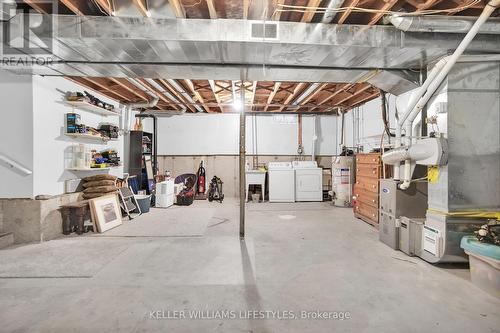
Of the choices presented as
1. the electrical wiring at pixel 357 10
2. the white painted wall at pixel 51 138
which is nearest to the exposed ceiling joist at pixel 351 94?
the electrical wiring at pixel 357 10

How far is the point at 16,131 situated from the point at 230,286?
3.81m

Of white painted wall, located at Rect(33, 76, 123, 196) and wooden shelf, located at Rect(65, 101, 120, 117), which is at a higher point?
wooden shelf, located at Rect(65, 101, 120, 117)

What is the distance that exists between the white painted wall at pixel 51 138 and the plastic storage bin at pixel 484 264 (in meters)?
5.53

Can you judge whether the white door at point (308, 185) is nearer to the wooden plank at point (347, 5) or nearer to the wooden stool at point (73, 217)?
the wooden plank at point (347, 5)

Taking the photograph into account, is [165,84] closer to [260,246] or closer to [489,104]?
[260,246]

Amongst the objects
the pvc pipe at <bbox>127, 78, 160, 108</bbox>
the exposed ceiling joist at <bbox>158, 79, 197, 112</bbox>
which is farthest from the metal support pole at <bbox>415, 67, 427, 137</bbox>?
the pvc pipe at <bbox>127, 78, 160, 108</bbox>

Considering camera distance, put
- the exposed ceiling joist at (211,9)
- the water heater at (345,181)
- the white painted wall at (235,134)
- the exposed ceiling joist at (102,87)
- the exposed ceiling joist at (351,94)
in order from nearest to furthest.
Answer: the exposed ceiling joist at (211,9) → the exposed ceiling joist at (102,87) → the exposed ceiling joist at (351,94) → the water heater at (345,181) → the white painted wall at (235,134)

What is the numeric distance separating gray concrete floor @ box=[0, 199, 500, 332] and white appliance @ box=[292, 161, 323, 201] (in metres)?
3.25

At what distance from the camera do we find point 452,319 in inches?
72.6

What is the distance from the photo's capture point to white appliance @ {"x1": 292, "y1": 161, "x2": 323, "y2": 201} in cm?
702

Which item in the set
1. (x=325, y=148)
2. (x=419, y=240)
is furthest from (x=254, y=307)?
(x=325, y=148)

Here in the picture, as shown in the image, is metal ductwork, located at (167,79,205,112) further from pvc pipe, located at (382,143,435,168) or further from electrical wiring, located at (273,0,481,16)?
pvc pipe, located at (382,143,435,168)

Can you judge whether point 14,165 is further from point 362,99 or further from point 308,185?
point 362,99

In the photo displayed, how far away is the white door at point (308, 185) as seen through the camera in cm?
702
